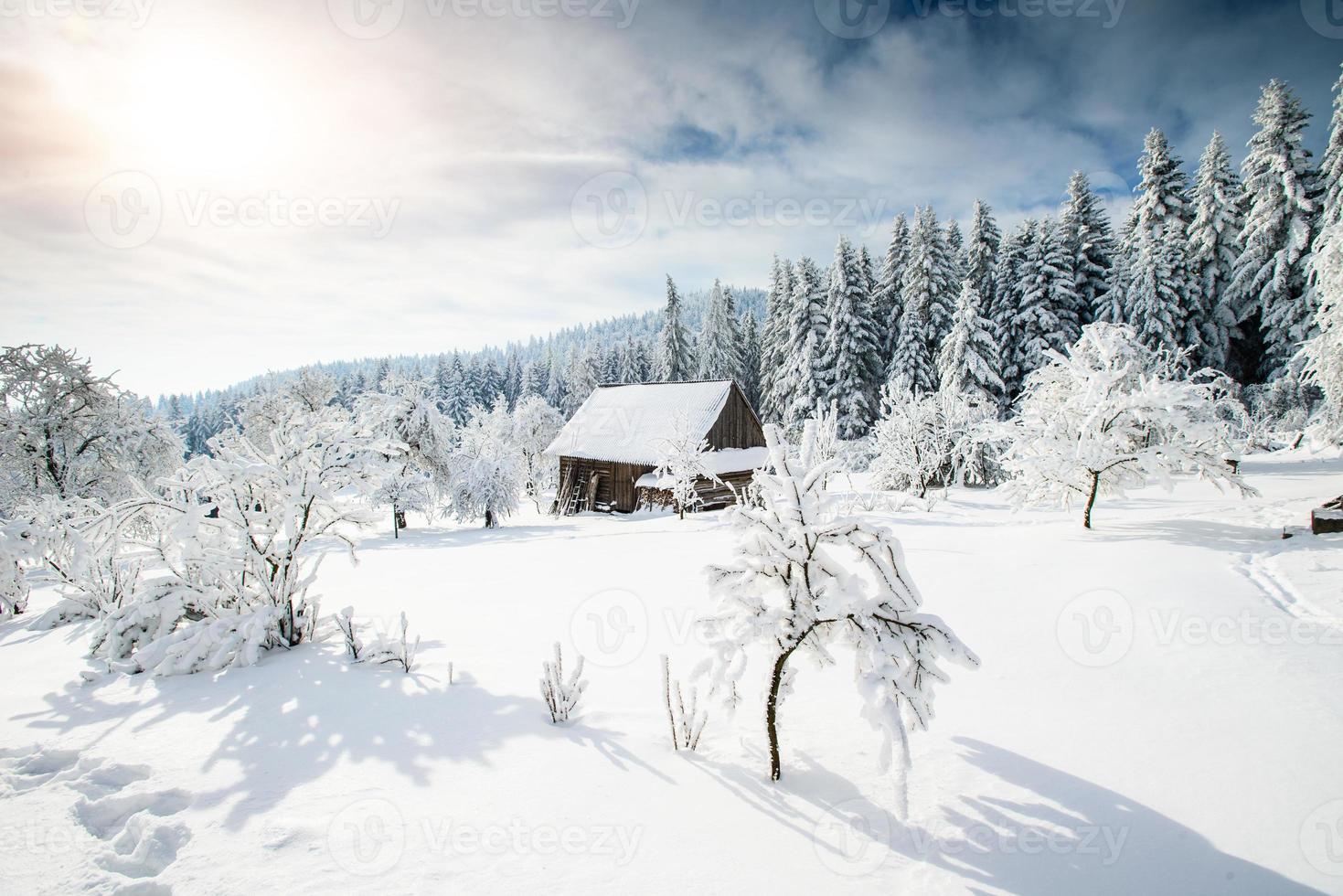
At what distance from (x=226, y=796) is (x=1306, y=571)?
1226cm

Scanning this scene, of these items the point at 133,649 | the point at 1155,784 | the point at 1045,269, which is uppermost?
the point at 1045,269

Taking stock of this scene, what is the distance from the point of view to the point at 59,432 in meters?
15.6

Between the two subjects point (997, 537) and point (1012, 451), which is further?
point (1012, 451)

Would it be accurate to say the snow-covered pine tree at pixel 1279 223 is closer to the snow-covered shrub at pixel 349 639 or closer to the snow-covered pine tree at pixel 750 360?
the snow-covered pine tree at pixel 750 360

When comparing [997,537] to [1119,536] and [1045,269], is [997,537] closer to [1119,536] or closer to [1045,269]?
[1119,536]

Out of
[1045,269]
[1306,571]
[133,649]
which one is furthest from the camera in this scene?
[1045,269]

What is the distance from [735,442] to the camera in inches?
1000

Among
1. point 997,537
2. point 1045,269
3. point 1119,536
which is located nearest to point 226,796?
point 997,537

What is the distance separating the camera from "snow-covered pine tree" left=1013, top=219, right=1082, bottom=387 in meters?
27.4

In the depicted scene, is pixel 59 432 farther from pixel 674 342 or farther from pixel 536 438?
pixel 674 342

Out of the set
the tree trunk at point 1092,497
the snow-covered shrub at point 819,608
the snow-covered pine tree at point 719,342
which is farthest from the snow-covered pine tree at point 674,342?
the snow-covered shrub at point 819,608

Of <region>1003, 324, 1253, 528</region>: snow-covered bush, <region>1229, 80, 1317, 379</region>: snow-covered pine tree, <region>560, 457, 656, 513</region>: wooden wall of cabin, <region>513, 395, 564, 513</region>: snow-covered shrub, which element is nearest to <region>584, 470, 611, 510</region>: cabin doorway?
<region>560, 457, 656, 513</region>: wooden wall of cabin

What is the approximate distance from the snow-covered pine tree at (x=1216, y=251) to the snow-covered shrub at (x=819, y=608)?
103ft

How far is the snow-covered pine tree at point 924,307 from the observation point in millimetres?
30766
